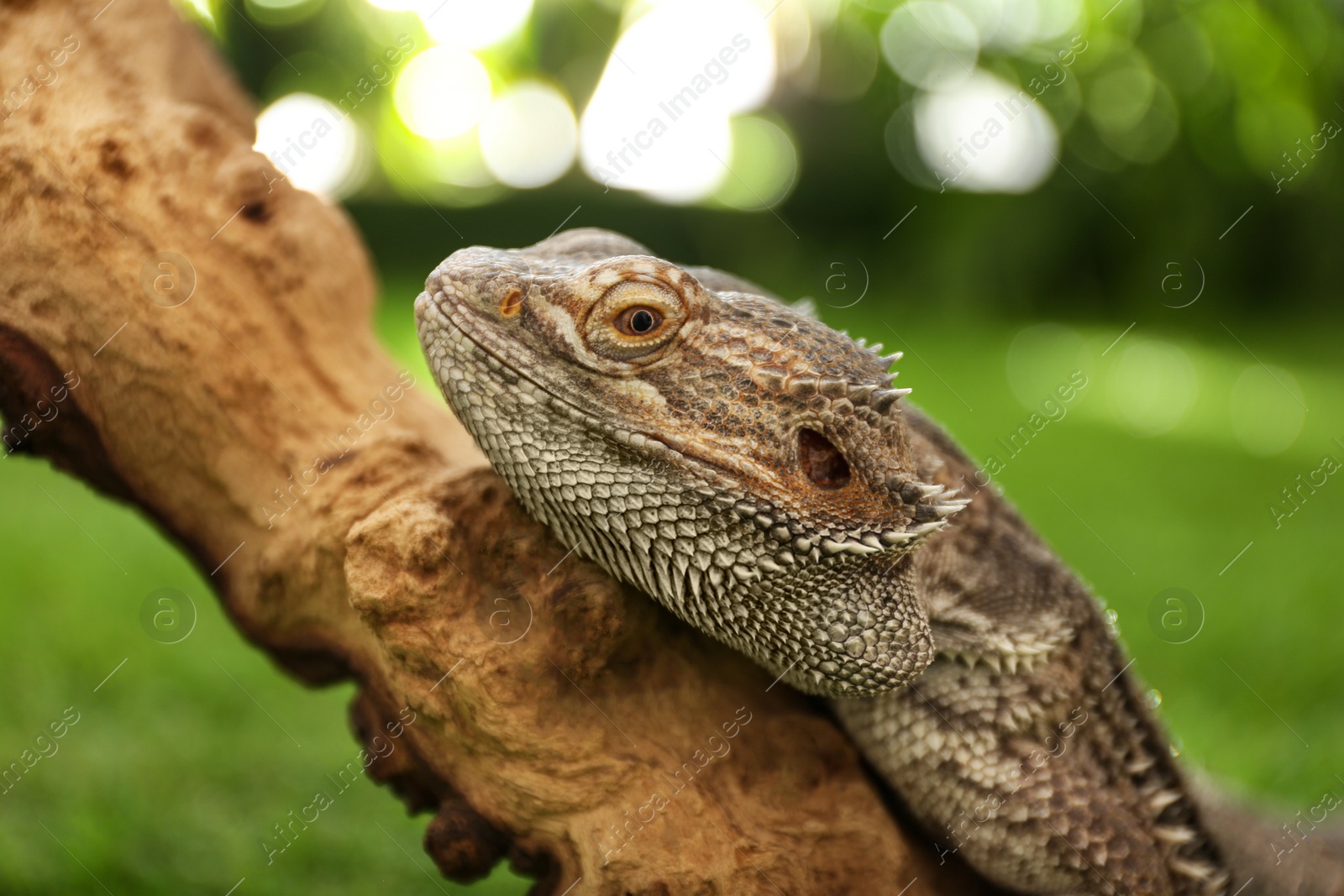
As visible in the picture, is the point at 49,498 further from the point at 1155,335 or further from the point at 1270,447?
the point at 1155,335

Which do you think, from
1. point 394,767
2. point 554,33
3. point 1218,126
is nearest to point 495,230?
point 554,33

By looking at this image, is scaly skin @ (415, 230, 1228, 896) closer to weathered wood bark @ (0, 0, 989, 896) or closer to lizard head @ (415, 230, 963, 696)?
lizard head @ (415, 230, 963, 696)

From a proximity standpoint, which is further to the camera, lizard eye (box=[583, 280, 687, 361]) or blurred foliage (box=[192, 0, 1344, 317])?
blurred foliage (box=[192, 0, 1344, 317])

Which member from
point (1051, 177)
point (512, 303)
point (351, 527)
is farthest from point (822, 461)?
point (1051, 177)

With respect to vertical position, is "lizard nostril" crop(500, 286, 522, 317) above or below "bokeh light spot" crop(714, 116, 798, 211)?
below

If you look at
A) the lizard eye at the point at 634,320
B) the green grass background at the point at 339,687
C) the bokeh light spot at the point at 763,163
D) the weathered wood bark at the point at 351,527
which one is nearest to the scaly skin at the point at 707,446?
the lizard eye at the point at 634,320

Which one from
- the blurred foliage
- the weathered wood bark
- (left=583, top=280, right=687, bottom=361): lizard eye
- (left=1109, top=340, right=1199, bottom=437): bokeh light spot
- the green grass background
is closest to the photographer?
(left=583, top=280, right=687, bottom=361): lizard eye

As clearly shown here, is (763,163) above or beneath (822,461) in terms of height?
above

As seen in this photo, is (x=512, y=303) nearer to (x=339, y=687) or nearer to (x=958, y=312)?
(x=339, y=687)

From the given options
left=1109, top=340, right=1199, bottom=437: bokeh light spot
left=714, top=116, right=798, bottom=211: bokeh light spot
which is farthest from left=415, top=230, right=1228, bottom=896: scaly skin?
left=714, top=116, right=798, bottom=211: bokeh light spot
